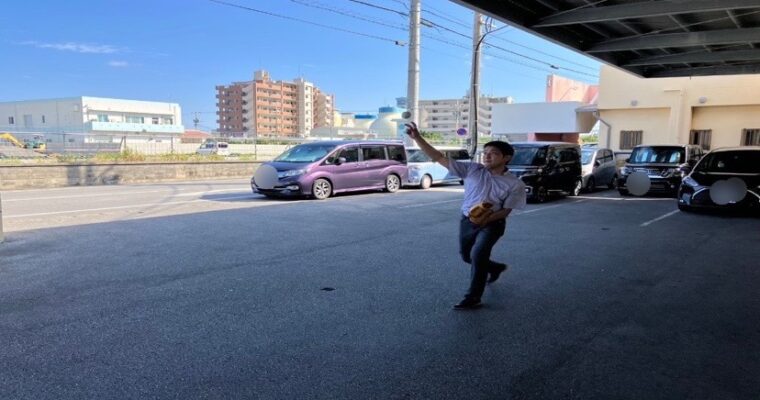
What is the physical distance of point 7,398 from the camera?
3129 mm

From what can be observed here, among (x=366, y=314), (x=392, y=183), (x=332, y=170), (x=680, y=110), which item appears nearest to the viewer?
(x=366, y=314)

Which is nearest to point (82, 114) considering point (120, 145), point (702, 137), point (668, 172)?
point (120, 145)

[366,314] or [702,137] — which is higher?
[702,137]

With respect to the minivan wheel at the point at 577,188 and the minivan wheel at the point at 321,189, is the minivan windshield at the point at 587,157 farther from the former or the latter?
the minivan wheel at the point at 321,189

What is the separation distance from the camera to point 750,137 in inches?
898

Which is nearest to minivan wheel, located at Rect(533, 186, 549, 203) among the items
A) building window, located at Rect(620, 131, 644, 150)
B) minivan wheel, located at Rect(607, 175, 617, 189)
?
minivan wheel, located at Rect(607, 175, 617, 189)

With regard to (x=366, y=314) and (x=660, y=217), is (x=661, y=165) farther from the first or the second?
(x=366, y=314)

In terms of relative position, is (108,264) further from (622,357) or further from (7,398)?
(622,357)

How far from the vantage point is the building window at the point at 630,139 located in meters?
25.7

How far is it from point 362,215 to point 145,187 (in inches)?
371

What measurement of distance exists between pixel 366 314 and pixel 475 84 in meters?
18.2

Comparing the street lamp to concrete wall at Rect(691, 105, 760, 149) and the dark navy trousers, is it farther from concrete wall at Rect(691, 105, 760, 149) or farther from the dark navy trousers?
the dark navy trousers

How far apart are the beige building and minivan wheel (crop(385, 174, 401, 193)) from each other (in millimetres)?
14916

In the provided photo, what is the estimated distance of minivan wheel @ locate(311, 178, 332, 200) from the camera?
14.0m
